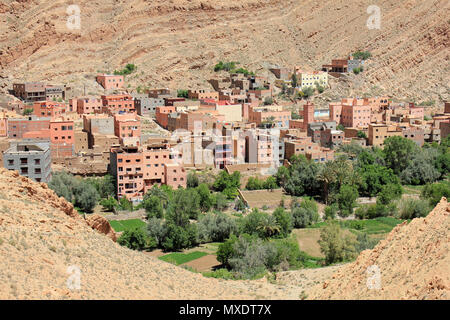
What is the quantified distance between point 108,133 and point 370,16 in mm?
28887

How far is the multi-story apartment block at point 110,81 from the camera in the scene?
4259 centimetres

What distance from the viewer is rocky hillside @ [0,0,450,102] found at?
4584cm

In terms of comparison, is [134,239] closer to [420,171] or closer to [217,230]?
[217,230]

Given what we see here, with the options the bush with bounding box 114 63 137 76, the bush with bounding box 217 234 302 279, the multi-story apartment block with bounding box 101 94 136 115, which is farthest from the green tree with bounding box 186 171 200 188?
the bush with bounding box 114 63 137 76

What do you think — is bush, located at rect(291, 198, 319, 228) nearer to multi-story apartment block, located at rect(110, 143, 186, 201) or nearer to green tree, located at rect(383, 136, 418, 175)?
multi-story apartment block, located at rect(110, 143, 186, 201)

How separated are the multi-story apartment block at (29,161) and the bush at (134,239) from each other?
201 inches

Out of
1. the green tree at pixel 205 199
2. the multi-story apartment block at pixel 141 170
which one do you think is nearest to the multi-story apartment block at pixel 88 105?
the multi-story apartment block at pixel 141 170

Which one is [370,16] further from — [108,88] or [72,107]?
[72,107]

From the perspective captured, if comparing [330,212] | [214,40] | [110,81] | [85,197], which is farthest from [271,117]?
[214,40]

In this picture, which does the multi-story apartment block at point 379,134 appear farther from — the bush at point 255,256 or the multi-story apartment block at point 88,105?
the bush at point 255,256

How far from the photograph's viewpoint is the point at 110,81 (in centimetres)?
4278

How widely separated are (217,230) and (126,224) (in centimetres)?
332
